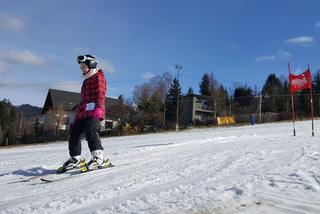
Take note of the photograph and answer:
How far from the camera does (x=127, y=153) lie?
30.8 feet

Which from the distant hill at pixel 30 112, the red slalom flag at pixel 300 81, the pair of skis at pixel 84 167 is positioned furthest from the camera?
the distant hill at pixel 30 112

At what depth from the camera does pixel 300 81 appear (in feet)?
48.3

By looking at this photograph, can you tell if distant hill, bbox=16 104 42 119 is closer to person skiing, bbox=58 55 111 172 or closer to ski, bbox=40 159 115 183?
person skiing, bbox=58 55 111 172

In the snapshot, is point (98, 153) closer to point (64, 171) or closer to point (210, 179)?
point (64, 171)

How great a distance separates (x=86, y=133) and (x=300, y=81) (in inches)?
414

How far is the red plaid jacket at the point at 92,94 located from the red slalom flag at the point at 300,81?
375 inches

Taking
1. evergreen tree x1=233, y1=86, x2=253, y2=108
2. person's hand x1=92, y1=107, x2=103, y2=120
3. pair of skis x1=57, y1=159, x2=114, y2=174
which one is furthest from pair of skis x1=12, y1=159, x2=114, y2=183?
evergreen tree x1=233, y1=86, x2=253, y2=108

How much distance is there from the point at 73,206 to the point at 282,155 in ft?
14.5

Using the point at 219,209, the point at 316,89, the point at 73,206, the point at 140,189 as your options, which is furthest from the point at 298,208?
the point at 316,89

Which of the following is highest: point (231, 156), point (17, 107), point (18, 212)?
point (17, 107)

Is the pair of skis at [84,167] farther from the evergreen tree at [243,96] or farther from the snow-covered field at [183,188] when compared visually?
the evergreen tree at [243,96]

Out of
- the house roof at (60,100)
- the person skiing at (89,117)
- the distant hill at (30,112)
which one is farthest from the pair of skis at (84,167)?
the distant hill at (30,112)

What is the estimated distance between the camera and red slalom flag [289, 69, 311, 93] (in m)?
14.5

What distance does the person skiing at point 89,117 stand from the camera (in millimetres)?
7055
